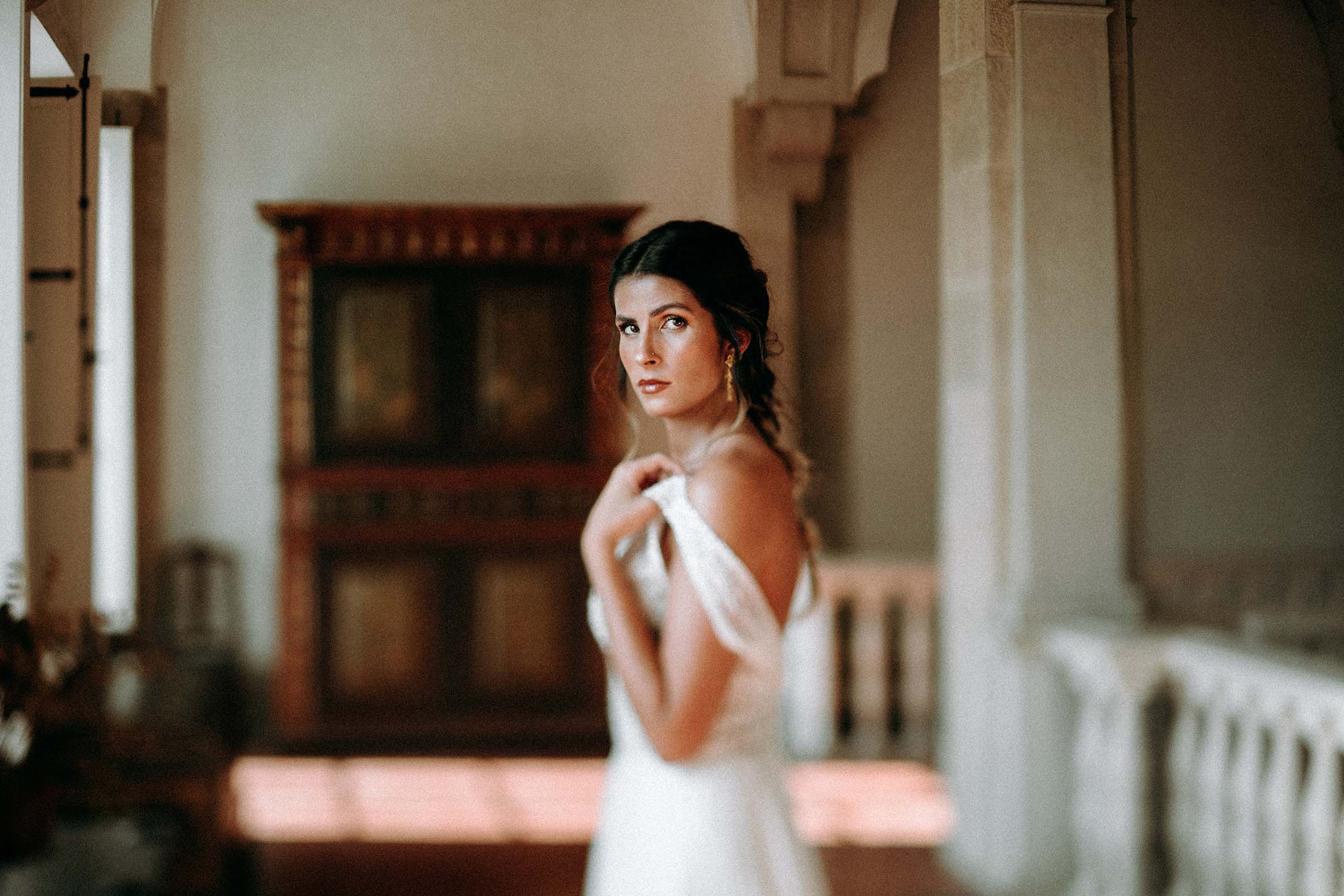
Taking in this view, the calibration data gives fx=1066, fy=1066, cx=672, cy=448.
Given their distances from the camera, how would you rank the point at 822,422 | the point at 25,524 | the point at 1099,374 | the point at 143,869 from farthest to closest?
1. the point at 1099,374
2. the point at 822,422
3. the point at 143,869
4. the point at 25,524

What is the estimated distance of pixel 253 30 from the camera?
4.93 feet

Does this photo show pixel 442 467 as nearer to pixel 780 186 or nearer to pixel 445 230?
pixel 445 230

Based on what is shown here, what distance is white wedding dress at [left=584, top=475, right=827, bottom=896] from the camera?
1285 millimetres

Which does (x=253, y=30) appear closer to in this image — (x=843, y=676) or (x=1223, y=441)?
(x=1223, y=441)

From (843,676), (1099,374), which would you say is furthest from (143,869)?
(843,676)

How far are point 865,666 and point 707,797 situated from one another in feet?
11.0

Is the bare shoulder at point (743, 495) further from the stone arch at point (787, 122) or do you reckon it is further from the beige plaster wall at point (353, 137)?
the beige plaster wall at point (353, 137)

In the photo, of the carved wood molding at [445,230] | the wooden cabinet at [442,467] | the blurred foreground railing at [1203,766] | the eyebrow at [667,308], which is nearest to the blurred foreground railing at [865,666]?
the wooden cabinet at [442,467]

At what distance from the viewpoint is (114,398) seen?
4.94 feet

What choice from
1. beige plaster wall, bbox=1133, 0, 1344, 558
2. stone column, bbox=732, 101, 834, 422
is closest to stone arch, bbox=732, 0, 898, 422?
stone column, bbox=732, 101, 834, 422

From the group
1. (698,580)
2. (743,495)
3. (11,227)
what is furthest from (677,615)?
(11,227)

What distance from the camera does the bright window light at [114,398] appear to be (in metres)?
1.43

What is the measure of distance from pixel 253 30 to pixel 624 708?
1.07 meters

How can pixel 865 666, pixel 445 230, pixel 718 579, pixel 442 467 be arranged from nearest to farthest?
pixel 718 579
pixel 445 230
pixel 442 467
pixel 865 666
